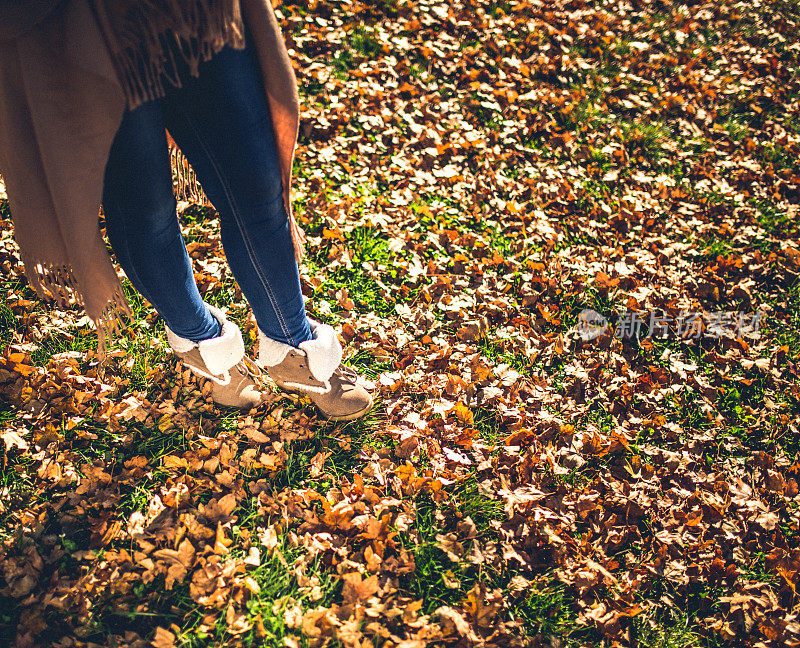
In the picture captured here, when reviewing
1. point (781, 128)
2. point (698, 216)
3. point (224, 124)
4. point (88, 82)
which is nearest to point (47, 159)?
point (88, 82)

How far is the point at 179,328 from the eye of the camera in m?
1.90

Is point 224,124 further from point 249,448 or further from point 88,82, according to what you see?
point 249,448

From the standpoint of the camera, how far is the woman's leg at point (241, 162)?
1.31 m

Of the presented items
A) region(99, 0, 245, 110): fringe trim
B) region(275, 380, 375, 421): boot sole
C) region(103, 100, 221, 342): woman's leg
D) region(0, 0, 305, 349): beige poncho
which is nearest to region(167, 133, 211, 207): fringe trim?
region(103, 100, 221, 342): woman's leg

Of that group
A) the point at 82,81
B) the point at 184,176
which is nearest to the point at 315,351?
the point at 184,176

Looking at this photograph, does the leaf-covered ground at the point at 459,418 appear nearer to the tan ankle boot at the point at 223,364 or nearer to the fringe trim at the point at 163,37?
the tan ankle boot at the point at 223,364

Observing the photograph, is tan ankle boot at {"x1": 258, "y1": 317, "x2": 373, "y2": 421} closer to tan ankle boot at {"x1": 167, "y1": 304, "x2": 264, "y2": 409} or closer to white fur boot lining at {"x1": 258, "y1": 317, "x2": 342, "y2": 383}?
white fur boot lining at {"x1": 258, "y1": 317, "x2": 342, "y2": 383}

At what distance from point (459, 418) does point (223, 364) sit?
1102 mm

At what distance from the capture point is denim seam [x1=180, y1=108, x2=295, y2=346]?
4.61 ft

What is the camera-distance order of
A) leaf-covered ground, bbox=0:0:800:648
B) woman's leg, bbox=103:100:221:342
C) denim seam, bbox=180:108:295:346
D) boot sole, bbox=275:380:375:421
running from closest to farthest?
1. woman's leg, bbox=103:100:221:342
2. denim seam, bbox=180:108:295:346
3. leaf-covered ground, bbox=0:0:800:648
4. boot sole, bbox=275:380:375:421

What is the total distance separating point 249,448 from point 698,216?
3313mm

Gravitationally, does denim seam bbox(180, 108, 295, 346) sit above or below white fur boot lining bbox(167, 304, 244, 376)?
above

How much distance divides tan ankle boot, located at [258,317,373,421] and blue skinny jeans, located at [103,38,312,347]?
9.4 inches

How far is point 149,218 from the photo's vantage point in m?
1.45
